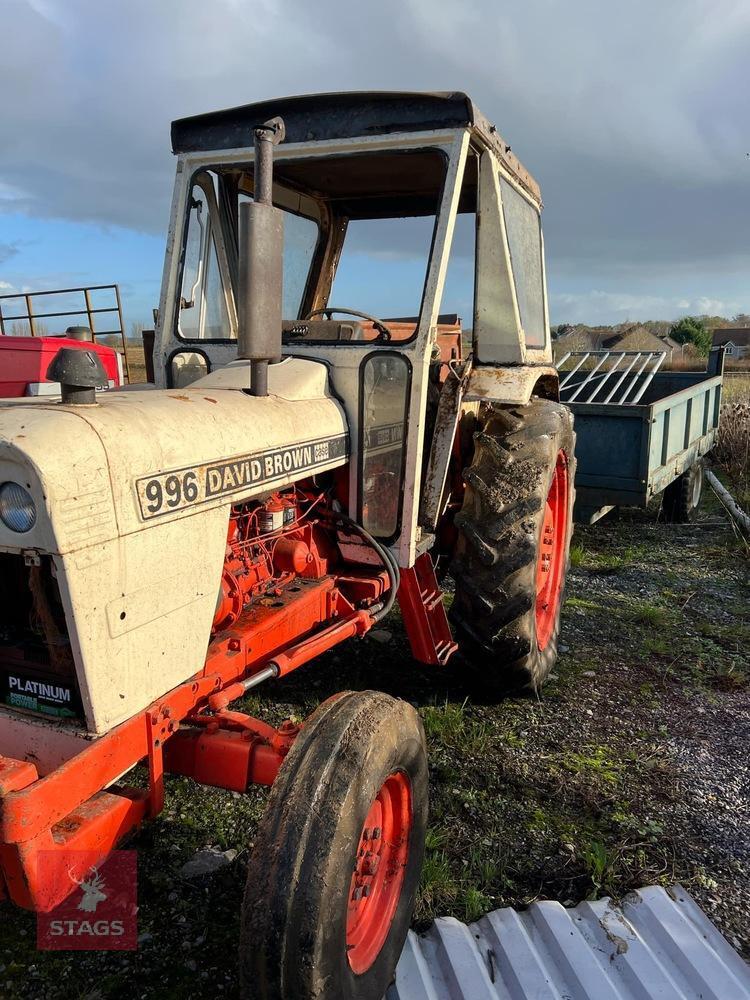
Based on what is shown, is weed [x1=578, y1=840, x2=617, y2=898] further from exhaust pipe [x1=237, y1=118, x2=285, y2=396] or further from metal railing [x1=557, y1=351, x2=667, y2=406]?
metal railing [x1=557, y1=351, x2=667, y2=406]

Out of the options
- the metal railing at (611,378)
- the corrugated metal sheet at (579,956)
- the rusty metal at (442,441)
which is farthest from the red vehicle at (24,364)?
the corrugated metal sheet at (579,956)

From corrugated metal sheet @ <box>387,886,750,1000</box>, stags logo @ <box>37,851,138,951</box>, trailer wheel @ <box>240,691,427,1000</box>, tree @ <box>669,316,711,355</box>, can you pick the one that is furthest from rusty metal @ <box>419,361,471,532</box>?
tree @ <box>669,316,711,355</box>

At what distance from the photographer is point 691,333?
3519 cm

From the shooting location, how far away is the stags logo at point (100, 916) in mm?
2150

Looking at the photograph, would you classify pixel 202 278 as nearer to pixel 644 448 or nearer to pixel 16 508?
pixel 16 508

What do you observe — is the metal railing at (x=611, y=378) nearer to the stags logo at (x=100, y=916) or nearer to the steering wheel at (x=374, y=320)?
the steering wheel at (x=374, y=320)

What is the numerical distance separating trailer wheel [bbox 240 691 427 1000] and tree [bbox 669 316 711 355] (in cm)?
3507

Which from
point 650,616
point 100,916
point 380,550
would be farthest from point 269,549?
point 650,616

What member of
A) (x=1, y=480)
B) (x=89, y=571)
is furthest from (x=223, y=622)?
(x=1, y=480)

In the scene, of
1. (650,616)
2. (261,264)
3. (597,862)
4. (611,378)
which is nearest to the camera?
(261,264)

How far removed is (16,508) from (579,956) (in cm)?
195

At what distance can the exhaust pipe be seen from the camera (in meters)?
1.86

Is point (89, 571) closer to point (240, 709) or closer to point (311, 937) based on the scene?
point (311, 937)

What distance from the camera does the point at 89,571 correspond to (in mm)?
1646
